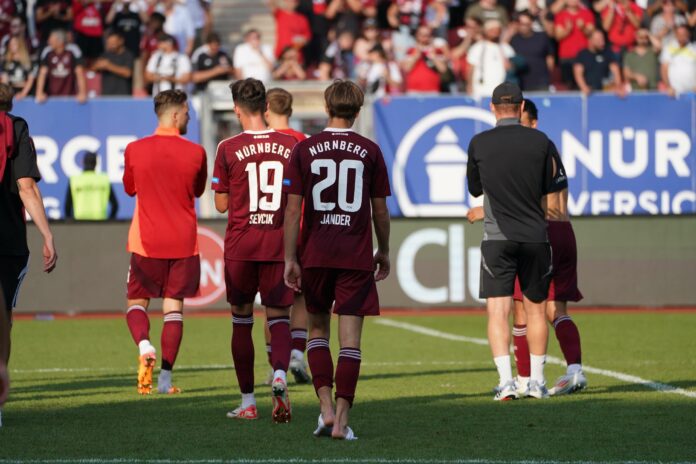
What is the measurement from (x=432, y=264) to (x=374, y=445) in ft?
38.1

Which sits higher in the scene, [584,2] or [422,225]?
Result: [584,2]

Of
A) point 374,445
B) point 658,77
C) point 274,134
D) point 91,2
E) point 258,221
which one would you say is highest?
point 91,2

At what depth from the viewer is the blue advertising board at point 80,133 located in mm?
23031

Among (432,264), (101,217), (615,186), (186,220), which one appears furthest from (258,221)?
(615,186)

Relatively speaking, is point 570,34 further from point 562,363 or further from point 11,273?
point 11,273

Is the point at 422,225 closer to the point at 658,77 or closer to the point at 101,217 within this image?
the point at 101,217

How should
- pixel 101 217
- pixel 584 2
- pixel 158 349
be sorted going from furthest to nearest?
pixel 584 2, pixel 101 217, pixel 158 349

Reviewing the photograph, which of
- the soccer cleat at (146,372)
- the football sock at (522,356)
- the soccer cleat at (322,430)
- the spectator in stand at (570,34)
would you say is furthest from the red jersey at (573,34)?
the soccer cleat at (322,430)

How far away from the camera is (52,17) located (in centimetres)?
2442

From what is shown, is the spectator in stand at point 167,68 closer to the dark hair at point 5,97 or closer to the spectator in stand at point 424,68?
the spectator in stand at point 424,68

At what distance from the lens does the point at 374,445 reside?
7.52 metres

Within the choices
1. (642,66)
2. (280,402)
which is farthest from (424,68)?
(280,402)

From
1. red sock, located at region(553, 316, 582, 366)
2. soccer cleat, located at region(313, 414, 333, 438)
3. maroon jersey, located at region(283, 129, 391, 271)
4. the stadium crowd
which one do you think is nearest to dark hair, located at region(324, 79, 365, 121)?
maroon jersey, located at region(283, 129, 391, 271)

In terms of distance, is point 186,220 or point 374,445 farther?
point 186,220
